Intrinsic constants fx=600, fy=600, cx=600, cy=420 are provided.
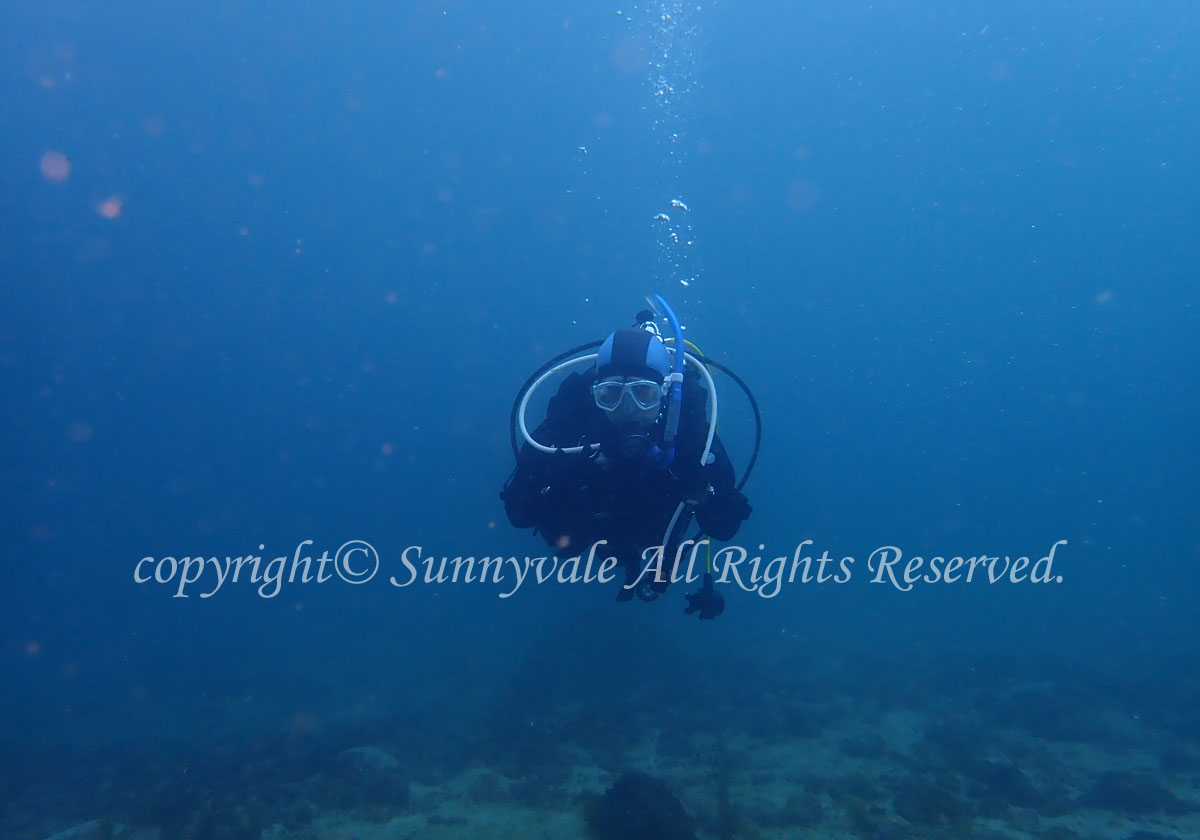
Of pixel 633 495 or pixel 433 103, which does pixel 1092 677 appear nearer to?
pixel 633 495

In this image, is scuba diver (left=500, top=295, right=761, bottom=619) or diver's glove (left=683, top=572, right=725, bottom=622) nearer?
scuba diver (left=500, top=295, right=761, bottom=619)

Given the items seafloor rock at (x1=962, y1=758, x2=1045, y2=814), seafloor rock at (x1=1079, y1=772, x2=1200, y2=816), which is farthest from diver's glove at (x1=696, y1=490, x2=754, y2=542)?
seafloor rock at (x1=1079, y1=772, x2=1200, y2=816)

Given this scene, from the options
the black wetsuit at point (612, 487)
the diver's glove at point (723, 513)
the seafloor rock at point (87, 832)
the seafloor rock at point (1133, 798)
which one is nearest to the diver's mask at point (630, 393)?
the black wetsuit at point (612, 487)

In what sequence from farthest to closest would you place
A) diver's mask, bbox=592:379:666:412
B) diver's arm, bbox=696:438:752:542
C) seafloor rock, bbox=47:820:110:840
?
seafloor rock, bbox=47:820:110:840 < diver's arm, bbox=696:438:752:542 < diver's mask, bbox=592:379:666:412

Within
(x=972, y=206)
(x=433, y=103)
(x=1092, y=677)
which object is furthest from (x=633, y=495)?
(x=972, y=206)

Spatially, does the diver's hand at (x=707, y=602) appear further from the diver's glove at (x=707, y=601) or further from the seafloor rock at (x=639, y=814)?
the seafloor rock at (x=639, y=814)

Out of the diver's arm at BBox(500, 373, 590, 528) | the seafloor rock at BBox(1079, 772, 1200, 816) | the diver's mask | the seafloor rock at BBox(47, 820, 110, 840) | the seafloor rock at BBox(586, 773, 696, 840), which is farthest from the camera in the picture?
the seafloor rock at BBox(47, 820, 110, 840)

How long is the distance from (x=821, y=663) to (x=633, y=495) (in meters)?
10.9

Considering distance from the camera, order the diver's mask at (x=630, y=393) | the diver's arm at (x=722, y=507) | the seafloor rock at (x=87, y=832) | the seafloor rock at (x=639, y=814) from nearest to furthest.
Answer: the diver's mask at (x=630, y=393), the diver's arm at (x=722, y=507), the seafloor rock at (x=639, y=814), the seafloor rock at (x=87, y=832)

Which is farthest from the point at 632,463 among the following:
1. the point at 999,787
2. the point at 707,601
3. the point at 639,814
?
the point at 999,787

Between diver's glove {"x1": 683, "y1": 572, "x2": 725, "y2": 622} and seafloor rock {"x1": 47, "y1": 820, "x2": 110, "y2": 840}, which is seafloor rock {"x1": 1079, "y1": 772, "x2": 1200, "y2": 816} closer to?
diver's glove {"x1": 683, "y1": 572, "x2": 725, "y2": 622}

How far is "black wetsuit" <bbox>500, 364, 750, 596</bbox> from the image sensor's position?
3911 mm

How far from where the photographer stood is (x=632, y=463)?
12.0 feet

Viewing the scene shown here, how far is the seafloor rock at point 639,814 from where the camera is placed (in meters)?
5.64
